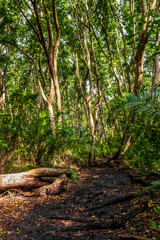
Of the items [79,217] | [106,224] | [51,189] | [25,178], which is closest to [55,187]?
[51,189]

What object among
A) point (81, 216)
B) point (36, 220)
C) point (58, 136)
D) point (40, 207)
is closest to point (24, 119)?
point (58, 136)

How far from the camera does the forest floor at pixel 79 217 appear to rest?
1.85 metres

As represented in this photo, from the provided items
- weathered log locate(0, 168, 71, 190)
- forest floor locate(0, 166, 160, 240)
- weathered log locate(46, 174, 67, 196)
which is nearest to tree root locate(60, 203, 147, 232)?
forest floor locate(0, 166, 160, 240)

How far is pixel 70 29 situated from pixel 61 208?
10.2 m

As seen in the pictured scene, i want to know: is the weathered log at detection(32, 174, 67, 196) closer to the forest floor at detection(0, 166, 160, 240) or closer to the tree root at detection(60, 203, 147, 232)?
the forest floor at detection(0, 166, 160, 240)

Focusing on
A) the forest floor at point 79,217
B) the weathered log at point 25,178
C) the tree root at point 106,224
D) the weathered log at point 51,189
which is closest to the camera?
the forest floor at point 79,217

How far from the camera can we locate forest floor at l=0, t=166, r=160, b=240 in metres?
1.85

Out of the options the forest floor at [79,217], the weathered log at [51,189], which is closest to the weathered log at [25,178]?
the weathered log at [51,189]

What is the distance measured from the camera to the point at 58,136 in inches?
173

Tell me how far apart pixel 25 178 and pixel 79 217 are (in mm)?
1442

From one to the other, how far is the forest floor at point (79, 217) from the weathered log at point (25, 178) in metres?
0.24

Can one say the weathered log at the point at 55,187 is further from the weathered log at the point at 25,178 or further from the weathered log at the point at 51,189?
the weathered log at the point at 25,178

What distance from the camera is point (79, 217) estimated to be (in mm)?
2432

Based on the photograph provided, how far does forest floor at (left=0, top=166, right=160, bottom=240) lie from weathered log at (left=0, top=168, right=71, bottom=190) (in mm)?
243
